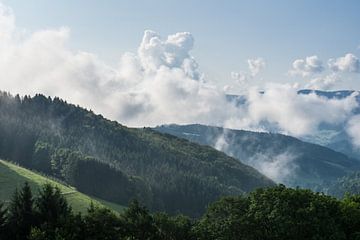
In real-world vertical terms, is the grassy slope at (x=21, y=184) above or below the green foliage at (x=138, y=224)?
above

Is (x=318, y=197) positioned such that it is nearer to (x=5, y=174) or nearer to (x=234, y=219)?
(x=234, y=219)

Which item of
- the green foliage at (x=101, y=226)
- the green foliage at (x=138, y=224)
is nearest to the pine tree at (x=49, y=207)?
the green foliage at (x=101, y=226)

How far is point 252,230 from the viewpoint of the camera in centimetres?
7500

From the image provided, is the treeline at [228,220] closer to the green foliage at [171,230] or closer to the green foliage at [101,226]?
the green foliage at [101,226]

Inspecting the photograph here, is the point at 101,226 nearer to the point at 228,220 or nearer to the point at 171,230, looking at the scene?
the point at 171,230

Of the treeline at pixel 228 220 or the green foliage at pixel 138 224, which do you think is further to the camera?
the green foliage at pixel 138 224

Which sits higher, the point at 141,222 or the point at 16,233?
the point at 141,222

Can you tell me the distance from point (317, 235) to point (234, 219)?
47.7 feet

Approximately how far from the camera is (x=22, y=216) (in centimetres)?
7062

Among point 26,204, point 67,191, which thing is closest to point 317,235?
point 26,204

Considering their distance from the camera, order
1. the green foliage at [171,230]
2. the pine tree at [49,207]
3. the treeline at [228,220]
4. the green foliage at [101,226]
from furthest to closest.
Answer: the green foliage at [171,230] → the pine tree at [49,207] → the green foliage at [101,226] → the treeline at [228,220]

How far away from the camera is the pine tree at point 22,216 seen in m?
69.4

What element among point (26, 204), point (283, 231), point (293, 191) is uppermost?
point (293, 191)

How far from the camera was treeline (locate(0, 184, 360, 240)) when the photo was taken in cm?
6900
